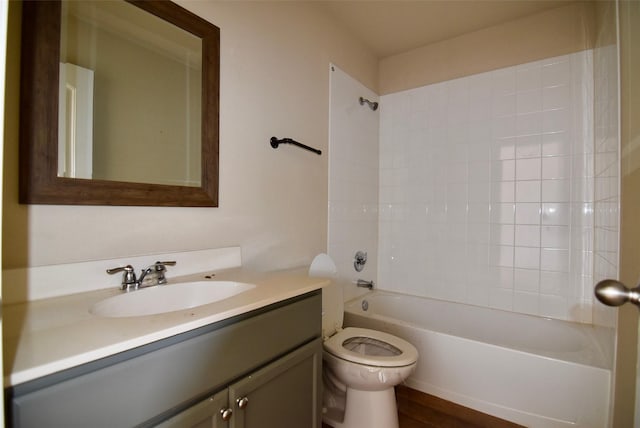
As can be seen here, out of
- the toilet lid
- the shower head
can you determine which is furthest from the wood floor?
the shower head

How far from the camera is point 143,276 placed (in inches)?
40.3

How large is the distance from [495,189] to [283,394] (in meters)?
1.99

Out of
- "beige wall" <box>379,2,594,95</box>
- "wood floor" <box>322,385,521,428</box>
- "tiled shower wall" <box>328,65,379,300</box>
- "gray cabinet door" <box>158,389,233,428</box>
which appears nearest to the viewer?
"gray cabinet door" <box>158,389,233,428</box>

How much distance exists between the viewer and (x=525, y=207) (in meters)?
2.07

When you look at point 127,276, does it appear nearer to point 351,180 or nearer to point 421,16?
point 351,180

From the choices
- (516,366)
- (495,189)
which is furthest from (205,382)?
(495,189)

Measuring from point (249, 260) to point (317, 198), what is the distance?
0.66 metres

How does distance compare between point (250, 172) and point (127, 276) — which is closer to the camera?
point (127, 276)

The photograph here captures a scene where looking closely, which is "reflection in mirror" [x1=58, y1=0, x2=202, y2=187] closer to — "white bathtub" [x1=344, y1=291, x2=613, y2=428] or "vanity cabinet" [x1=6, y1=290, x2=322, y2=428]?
"vanity cabinet" [x1=6, y1=290, x2=322, y2=428]

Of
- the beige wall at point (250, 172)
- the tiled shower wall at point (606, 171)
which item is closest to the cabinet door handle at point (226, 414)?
the beige wall at point (250, 172)

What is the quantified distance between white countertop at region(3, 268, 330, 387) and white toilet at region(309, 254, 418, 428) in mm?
644

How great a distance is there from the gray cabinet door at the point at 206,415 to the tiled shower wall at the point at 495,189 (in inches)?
78.3

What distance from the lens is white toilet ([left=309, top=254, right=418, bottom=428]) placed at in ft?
4.43

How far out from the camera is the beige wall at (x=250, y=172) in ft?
2.84
